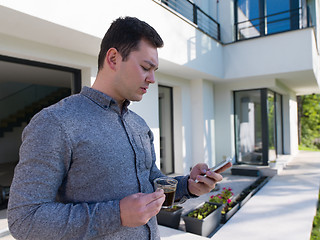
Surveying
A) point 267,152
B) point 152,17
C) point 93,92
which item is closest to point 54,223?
point 93,92

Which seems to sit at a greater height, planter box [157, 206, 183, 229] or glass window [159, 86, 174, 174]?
glass window [159, 86, 174, 174]

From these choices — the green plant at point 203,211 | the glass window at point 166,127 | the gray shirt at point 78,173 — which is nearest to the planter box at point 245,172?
the glass window at point 166,127

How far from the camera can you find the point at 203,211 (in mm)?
2881

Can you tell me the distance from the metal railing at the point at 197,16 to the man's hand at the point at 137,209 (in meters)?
4.93

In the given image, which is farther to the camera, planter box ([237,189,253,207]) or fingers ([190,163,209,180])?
planter box ([237,189,253,207])

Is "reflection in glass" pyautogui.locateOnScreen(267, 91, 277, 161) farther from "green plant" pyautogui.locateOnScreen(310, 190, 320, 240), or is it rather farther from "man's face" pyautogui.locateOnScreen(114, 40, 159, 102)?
"man's face" pyautogui.locateOnScreen(114, 40, 159, 102)

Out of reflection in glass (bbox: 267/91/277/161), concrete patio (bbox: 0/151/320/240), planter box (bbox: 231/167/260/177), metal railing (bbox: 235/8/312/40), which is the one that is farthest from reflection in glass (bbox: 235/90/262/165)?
metal railing (bbox: 235/8/312/40)

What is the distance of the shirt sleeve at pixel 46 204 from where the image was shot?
2.26 ft

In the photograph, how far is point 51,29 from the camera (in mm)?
2393

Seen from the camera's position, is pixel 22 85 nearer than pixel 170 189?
No

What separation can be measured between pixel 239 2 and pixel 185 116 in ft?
11.7

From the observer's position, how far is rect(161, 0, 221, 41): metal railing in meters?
5.14

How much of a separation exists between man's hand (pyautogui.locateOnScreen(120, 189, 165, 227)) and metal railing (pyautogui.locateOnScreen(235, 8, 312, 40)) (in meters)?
6.18

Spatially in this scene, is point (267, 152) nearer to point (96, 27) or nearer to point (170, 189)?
point (96, 27)
